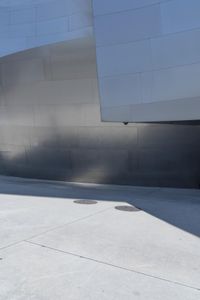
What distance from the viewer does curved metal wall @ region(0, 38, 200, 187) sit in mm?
9297

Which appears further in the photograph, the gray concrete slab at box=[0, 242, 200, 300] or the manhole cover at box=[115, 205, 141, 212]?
the manhole cover at box=[115, 205, 141, 212]

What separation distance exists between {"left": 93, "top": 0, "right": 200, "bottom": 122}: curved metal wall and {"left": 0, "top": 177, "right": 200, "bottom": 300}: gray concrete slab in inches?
82.3

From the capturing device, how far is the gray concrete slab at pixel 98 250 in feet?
10.5

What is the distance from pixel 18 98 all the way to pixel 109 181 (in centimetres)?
388

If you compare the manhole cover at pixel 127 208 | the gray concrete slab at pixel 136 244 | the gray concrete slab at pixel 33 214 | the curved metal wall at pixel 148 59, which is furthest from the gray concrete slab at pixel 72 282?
the curved metal wall at pixel 148 59

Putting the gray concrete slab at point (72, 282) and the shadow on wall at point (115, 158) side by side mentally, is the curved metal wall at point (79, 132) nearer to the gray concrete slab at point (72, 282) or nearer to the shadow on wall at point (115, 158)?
the shadow on wall at point (115, 158)

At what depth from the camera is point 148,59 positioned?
7660 mm

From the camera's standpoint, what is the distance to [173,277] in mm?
3525

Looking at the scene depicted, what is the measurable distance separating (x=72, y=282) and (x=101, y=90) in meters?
5.63

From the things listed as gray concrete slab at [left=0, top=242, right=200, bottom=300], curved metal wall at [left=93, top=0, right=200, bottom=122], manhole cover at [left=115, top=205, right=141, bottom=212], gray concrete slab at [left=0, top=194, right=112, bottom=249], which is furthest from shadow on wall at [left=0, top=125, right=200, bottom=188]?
gray concrete slab at [left=0, top=242, right=200, bottom=300]

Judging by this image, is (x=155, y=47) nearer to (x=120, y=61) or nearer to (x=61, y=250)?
(x=120, y=61)

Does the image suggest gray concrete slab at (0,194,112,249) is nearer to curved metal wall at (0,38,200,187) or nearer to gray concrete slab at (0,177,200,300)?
gray concrete slab at (0,177,200,300)

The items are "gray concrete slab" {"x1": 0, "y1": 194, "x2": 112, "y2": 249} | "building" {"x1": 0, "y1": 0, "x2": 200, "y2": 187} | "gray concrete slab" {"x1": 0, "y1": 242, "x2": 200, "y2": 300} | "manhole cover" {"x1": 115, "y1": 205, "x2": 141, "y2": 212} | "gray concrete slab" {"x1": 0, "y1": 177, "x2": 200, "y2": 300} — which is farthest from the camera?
"building" {"x1": 0, "y1": 0, "x2": 200, "y2": 187}

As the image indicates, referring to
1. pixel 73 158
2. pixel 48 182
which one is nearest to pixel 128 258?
pixel 73 158
